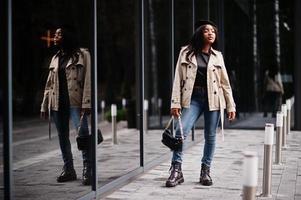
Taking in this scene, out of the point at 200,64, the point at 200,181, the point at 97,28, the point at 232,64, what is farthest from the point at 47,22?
the point at 232,64

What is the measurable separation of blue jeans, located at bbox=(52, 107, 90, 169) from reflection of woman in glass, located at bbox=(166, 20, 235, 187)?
1.19m

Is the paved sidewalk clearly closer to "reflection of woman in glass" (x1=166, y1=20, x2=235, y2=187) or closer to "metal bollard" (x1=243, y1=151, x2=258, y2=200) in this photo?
"reflection of woman in glass" (x1=166, y1=20, x2=235, y2=187)

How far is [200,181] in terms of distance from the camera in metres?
7.40

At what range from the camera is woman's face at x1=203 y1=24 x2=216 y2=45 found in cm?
717

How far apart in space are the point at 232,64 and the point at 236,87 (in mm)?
639

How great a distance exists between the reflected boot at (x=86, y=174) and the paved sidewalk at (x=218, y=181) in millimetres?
358

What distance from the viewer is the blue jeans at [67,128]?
606 centimetres

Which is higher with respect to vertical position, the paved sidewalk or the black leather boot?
the black leather boot

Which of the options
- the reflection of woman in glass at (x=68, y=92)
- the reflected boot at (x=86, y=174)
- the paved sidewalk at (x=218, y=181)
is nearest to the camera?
the reflection of woman in glass at (x=68, y=92)

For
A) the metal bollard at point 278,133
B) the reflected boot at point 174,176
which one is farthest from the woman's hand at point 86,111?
the metal bollard at point 278,133

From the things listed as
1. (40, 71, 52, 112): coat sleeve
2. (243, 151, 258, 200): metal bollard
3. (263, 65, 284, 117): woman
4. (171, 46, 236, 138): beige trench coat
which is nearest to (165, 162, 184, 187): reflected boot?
(171, 46, 236, 138): beige trench coat

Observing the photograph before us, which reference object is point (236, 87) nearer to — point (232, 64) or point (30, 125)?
point (232, 64)

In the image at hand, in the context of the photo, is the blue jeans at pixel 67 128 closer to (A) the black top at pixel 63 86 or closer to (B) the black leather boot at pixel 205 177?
(A) the black top at pixel 63 86

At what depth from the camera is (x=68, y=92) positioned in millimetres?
6344
